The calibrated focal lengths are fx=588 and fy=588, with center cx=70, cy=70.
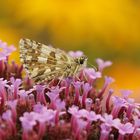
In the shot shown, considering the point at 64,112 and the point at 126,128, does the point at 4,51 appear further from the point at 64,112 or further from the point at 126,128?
the point at 126,128

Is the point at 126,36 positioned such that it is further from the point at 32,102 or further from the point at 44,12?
the point at 32,102

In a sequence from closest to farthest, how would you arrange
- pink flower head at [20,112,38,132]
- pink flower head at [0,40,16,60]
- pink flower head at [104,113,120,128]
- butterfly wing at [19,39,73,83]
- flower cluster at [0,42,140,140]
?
pink flower head at [20,112,38,132]
flower cluster at [0,42,140,140]
pink flower head at [104,113,120,128]
butterfly wing at [19,39,73,83]
pink flower head at [0,40,16,60]

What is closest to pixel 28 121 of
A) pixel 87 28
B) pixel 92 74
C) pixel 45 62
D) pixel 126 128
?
pixel 126 128

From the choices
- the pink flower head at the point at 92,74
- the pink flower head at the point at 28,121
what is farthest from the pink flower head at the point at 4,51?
the pink flower head at the point at 28,121

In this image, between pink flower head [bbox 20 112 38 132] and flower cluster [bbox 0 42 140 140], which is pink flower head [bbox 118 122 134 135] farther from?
pink flower head [bbox 20 112 38 132]

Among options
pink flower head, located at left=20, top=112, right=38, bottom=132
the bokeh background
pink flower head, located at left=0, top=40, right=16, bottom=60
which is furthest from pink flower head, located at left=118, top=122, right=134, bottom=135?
the bokeh background

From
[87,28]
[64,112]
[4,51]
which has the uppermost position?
[87,28]

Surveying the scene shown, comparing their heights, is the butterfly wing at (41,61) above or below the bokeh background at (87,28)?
below

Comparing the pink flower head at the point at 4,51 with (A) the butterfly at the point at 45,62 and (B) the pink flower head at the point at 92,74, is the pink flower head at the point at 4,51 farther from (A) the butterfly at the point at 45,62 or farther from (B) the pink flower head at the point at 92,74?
(B) the pink flower head at the point at 92,74
